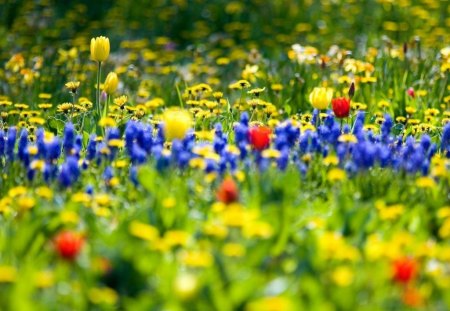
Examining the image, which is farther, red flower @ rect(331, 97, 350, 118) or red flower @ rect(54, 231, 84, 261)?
red flower @ rect(331, 97, 350, 118)

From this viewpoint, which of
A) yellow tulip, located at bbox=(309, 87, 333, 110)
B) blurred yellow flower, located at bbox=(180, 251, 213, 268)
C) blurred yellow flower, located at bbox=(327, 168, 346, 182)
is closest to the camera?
blurred yellow flower, located at bbox=(180, 251, 213, 268)

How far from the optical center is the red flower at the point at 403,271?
2648mm

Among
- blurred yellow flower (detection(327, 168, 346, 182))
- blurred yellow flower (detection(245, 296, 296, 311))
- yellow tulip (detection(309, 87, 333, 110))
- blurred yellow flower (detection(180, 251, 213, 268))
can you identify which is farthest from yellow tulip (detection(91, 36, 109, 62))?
blurred yellow flower (detection(245, 296, 296, 311))

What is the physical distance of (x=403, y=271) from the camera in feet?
8.68

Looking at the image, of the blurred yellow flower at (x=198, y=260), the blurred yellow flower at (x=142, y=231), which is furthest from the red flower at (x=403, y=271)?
the blurred yellow flower at (x=142, y=231)

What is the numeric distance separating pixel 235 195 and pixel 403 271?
658 millimetres

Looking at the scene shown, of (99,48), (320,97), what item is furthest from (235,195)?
(99,48)

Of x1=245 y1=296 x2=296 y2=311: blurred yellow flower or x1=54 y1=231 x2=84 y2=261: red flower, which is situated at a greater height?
Result: x1=54 y1=231 x2=84 y2=261: red flower

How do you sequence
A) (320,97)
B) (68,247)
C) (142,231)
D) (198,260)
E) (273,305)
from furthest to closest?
(320,97) < (142,231) < (198,260) < (68,247) < (273,305)

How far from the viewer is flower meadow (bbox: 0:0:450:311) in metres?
2.77

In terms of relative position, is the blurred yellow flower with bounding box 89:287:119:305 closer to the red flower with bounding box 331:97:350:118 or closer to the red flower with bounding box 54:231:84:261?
the red flower with bounding box 54:231:84:261

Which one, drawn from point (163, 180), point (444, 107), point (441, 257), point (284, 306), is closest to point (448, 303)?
point (441, 257)

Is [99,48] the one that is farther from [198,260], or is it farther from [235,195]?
[198,260]

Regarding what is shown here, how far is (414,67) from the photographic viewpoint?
620cm
